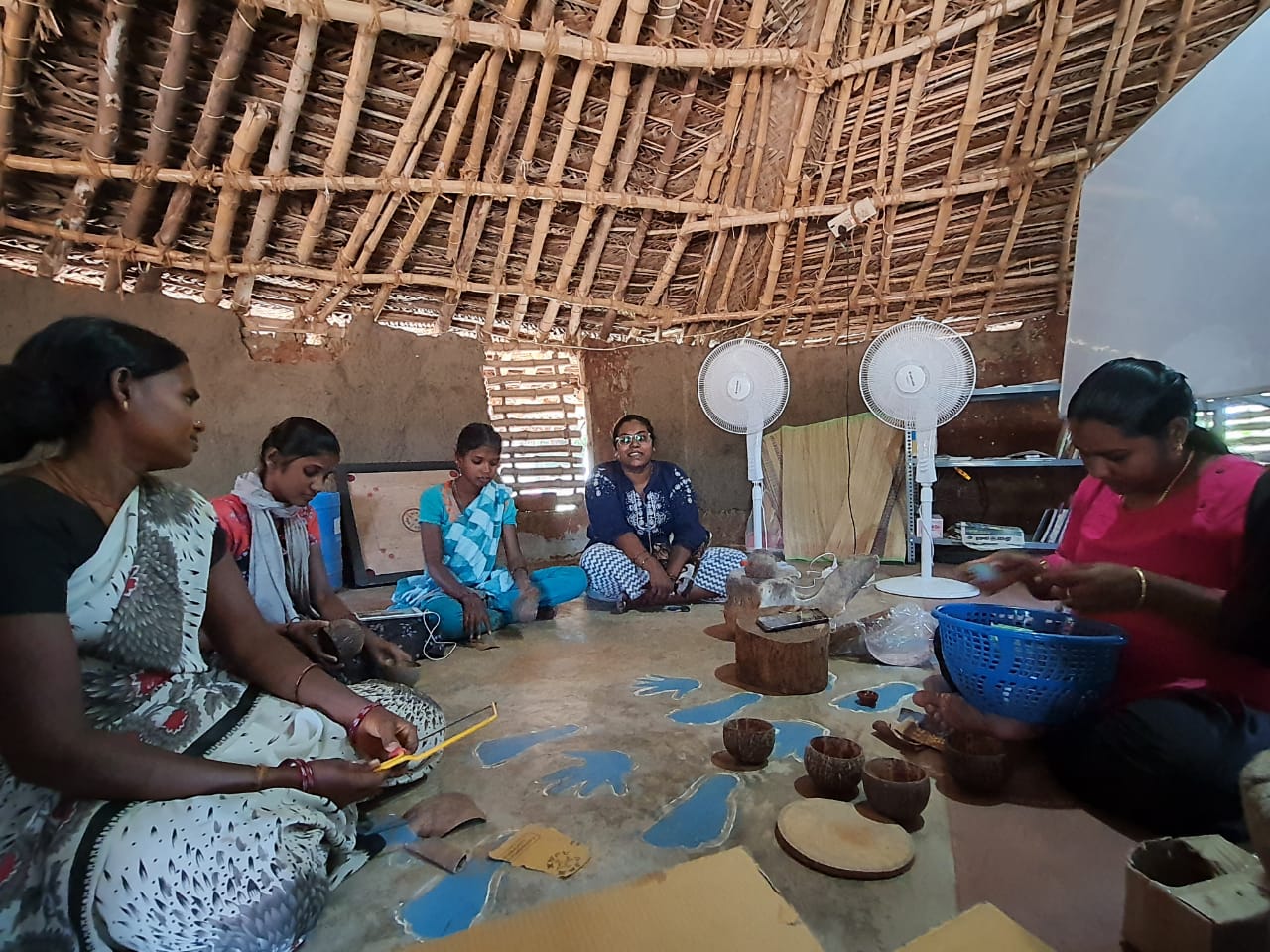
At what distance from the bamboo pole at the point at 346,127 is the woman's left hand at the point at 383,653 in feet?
10.5

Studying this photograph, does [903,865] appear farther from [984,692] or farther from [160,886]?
[160,886]

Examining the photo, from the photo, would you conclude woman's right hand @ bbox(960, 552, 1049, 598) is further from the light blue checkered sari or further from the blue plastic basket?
the light blue checkered sari

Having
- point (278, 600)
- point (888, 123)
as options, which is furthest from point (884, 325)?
point (278, 600)

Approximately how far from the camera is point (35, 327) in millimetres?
3895

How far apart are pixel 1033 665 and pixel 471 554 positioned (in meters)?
2.81

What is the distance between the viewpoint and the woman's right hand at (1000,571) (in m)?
1.99

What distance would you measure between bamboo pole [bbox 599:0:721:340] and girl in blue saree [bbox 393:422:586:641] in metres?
2.38

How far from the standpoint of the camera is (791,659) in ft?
8.50

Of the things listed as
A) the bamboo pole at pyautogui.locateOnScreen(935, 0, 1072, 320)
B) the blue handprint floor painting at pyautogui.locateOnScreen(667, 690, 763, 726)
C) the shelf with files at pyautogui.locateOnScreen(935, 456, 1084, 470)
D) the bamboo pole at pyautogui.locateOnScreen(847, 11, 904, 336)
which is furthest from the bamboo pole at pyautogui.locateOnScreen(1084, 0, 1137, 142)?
the blue handprint floor painting at pyautogui.locateOnScreen(667, 690, 763, 726)

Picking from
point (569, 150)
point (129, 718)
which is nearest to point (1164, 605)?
point (129, 718)

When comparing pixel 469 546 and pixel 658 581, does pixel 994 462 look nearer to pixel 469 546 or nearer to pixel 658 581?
pixel 658 581

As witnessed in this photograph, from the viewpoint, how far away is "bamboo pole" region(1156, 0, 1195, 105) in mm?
3752

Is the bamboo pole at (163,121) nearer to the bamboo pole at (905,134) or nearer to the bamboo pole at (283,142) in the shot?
the bamboo pole at (283,142)

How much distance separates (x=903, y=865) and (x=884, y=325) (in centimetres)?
485
